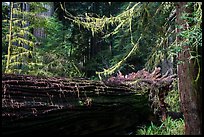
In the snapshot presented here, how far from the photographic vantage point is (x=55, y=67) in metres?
7.70

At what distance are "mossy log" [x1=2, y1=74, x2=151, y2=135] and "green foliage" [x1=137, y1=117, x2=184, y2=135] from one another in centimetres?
34

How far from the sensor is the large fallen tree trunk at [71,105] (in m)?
3.34

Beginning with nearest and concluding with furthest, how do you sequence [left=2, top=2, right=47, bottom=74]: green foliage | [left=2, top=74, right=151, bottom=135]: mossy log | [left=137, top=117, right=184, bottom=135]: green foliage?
1. [left=2, top=74, right=151, bottom=135]: mossy log
2. [left=137, top=117, right=184, bottom=135]: green foliage
3. [left=2, top=2, right=47, bottom=74]: green foliage

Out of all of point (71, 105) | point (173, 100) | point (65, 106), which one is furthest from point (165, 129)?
point (65, 106)

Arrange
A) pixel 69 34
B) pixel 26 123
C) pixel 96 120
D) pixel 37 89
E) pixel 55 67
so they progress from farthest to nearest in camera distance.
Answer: pixel 69 34, pixel 55 67, pixel 96 120, pixel 37 89, pixel 26 123

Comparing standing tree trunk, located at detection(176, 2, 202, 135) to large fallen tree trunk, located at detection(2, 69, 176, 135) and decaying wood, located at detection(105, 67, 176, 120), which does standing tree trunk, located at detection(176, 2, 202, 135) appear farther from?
decaying wood, located at detection(105, 67, 176, 120)

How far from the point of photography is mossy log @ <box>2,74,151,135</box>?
3.32 metres

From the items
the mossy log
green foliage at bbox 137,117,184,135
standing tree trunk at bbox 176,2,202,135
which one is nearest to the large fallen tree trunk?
the mossy log

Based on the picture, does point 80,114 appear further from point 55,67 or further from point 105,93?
point 55,67

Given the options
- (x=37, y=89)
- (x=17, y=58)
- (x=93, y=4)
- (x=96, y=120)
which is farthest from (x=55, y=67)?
(x=93, y=4)

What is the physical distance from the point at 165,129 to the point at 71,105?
93.5 inches

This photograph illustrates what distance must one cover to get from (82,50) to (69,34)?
50.0 inches

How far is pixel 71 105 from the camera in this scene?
3979 millimetres

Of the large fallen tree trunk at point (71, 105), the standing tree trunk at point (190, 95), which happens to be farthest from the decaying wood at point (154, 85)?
the standing tree trunk at point (190, 95)
